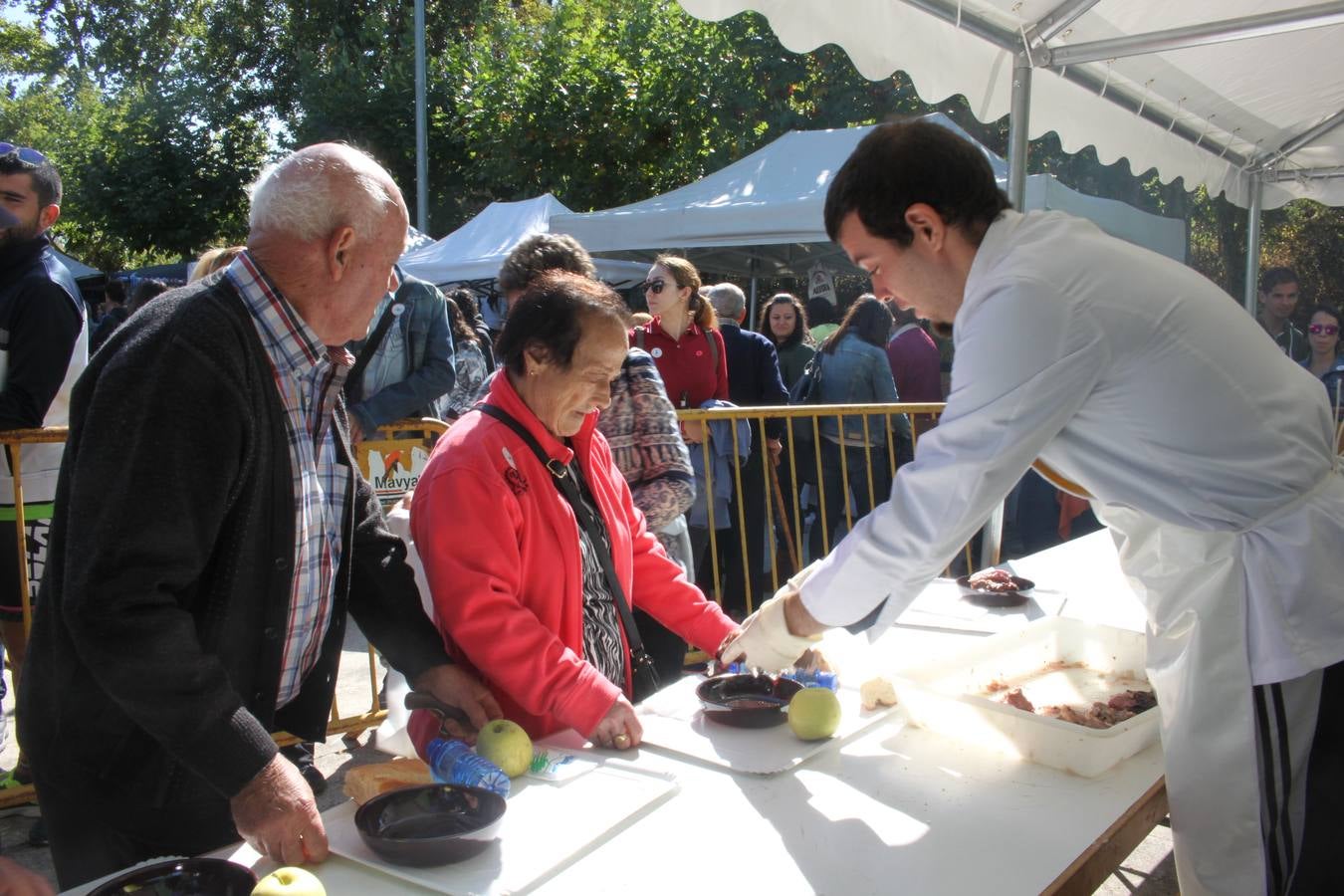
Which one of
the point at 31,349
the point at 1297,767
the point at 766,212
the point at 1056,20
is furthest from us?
the point at 766,212

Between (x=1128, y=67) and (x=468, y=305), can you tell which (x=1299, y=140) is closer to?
(x=1128, y=67)

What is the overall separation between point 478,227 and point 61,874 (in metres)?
11.8

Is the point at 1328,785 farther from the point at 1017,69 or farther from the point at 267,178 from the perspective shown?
the point at 1017,69

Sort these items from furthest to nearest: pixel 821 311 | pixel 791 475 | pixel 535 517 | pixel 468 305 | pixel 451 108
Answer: pixel 451 108, pixel 821 311, pixel 468 305, pixel 791 475, pixel 535 517

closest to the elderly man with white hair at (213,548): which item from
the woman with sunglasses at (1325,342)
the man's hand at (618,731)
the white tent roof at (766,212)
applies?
the man's hand at (618,731)

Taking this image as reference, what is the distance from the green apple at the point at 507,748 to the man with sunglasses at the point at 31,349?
8.21ft

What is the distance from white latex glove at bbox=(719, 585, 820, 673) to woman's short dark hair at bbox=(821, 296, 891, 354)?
174 inches

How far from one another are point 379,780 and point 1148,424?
1.41 m

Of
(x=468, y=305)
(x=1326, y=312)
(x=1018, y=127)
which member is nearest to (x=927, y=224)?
(x=1018, y=127)

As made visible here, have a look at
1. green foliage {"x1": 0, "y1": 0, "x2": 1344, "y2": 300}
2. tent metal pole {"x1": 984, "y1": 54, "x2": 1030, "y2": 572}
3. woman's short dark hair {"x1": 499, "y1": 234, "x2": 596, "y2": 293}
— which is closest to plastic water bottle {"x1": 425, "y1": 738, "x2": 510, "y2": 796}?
woman's short dark hair {"x1": 499, "y1": 234, "x2": 596, "y2": 293}

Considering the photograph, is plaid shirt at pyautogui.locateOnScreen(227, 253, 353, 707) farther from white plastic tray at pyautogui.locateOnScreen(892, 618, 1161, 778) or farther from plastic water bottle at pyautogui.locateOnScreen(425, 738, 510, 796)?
white plastic tray at pyautogui.locateOnScreen(892, 618, 1161, 778)

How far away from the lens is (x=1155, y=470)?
5.71ft

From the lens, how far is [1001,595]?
2900 mm

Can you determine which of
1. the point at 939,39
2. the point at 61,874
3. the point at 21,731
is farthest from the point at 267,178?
the point at 939,39
